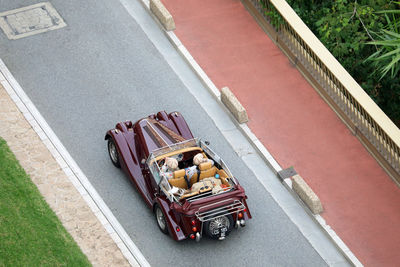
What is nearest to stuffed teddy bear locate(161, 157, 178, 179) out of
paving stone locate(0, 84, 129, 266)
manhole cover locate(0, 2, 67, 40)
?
paving stone locate(0, 84, 129, 266)

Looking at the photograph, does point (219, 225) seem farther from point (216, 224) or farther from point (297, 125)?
point (297, 125)

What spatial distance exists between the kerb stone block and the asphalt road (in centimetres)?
62

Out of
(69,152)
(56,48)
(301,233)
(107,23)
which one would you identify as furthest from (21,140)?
(301,233)

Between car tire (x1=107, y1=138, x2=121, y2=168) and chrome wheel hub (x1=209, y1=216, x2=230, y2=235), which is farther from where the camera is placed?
car tire (x1=107, y1=138, x2=121, y2=168)

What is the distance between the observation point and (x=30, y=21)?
21344mm

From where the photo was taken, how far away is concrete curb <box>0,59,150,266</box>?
52.7 feet

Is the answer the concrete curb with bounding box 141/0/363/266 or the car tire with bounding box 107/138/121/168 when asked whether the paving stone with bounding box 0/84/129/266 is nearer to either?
the car tire with bounding box 107/138/121/168

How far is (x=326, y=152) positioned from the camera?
1905cm

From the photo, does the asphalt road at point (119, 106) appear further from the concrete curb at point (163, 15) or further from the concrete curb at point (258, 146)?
the concrete curb at point (163, 15)

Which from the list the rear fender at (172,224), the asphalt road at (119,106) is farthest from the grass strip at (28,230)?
the rear fender at (172,224)

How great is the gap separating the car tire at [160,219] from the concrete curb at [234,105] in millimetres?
4037

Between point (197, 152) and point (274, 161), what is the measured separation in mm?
2466

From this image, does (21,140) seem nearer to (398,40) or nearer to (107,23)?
(107,23)

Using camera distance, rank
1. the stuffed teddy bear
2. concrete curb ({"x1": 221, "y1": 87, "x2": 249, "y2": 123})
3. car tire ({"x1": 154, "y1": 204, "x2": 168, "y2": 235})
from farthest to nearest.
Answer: concrete curb ({"x1": 221, "y1": 87, "x2": 249, "y2": 123}), the stuffed teddy bear, car tire ({"x1": 154, "y1": 204, "x2": 168, "y2": 235})
